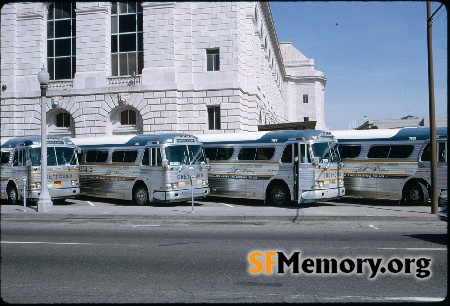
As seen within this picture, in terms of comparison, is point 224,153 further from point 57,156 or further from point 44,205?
point 44,205

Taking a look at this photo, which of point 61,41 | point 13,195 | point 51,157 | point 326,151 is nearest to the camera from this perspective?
point 326,151

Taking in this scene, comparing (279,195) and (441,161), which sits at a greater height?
(441,161)

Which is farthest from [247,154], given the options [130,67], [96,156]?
[130,67]

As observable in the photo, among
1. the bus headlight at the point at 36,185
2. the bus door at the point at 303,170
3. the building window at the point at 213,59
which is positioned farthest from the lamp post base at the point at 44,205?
the building window at the point at 213,59

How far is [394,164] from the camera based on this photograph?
19.0 m

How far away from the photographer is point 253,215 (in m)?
16.1

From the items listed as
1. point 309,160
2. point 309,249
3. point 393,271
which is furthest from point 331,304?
point 309,160

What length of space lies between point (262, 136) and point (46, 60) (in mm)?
21842

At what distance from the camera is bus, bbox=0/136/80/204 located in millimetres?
20219

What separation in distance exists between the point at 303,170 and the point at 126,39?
66.8ft

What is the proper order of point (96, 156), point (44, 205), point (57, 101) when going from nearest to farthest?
point (44, 205), point (96, 156), point (57, 101)

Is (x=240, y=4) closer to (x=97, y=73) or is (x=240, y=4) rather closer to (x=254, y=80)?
(x=254, y=80)

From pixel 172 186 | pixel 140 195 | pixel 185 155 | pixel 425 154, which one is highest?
pixel 185 155

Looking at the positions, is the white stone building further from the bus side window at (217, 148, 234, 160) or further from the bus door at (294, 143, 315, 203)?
the bus door at (294, 143, 315, 203)
